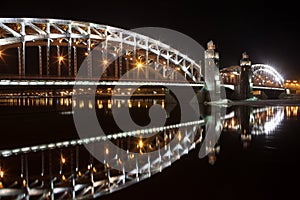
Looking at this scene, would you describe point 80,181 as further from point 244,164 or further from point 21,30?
point 21,30

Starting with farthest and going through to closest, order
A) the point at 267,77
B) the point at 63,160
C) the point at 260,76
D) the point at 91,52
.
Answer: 1. the point at 267,77
2. the point at 260,76
3. the point at 91,52
4. the point at 63,160

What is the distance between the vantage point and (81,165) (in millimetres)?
10211

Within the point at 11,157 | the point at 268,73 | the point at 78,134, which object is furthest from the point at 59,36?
the point at 268,73

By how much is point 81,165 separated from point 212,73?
1834 inches

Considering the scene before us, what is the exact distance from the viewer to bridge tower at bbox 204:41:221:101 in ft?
175

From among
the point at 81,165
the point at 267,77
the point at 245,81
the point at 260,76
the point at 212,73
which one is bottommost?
the point at 81,165

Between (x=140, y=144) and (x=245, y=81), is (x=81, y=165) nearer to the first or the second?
(x=140, y=144)

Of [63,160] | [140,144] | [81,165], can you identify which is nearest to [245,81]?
[140,144]

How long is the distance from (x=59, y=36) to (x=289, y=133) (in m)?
26.9

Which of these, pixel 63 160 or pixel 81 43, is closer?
pixel 63 160

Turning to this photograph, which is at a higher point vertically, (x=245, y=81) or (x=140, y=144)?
(x=245, y=81)

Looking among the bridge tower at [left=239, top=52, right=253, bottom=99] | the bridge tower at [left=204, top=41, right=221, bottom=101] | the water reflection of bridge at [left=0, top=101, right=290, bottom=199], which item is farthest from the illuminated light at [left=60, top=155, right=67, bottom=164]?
the bridge tower at [left=239, top=52, right=253, bottom=99]

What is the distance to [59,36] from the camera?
3591 cm

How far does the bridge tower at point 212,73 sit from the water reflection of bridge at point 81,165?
37.7 metres
